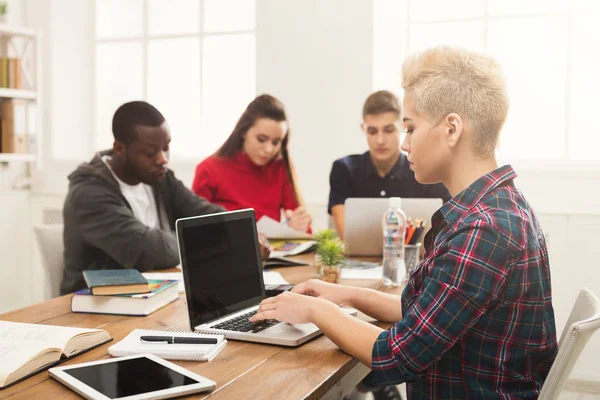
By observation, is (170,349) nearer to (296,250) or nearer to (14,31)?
(296,250)

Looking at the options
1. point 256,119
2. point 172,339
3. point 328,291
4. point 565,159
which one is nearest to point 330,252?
point 328,291

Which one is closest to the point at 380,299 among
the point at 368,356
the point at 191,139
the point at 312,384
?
the point at 368,356

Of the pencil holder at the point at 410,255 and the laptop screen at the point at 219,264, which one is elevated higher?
the laptop screen at the point at 219,264

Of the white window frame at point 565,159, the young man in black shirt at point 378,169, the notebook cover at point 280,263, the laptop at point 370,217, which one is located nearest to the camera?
the notebook cover at point 280,263

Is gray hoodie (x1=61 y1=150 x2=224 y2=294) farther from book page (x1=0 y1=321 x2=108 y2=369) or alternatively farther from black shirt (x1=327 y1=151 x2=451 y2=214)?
black shirt (x1=327 y1=151 x2=451 y2=214)

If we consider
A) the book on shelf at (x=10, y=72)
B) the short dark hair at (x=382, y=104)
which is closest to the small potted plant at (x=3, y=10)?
the book on shelf at (x=10, y=72)

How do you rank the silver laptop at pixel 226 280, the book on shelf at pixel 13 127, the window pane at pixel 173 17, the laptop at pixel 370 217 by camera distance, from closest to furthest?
1. the silver laptop at pixel 226 280
2. the laptop at pixel 370 217
3. the book on shelf at pixel 13 127
4. the window pane at pixel 173 17

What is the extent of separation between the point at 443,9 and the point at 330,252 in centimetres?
228

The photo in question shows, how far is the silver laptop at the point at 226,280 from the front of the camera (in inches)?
51.3

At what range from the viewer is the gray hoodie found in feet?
6.79

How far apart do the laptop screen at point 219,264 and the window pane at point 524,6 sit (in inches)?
99.0

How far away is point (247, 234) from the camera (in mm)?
1517

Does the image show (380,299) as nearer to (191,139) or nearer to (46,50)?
(191,139)

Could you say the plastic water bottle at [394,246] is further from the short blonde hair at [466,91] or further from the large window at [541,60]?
the large window at [541,60]
